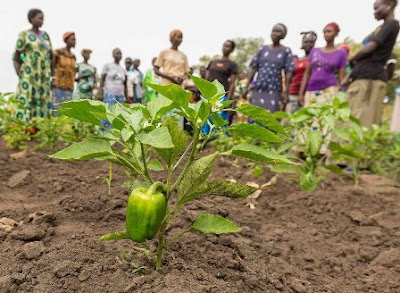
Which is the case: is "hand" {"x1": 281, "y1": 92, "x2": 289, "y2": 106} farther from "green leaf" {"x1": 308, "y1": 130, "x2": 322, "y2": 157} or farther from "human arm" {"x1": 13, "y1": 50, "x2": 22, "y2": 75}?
"human arm" {"x1": 13, "y1": 50, "x2": 22, "y2": 75}

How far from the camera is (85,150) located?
1.09 meters

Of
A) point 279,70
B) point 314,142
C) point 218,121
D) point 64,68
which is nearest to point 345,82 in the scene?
point 279,70

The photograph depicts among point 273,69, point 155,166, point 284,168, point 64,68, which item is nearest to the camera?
point 155,166

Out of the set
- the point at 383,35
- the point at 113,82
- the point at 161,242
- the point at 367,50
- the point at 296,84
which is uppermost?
the point at 383,35

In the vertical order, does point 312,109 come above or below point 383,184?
above

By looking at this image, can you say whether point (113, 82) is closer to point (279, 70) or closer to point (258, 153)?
point (279, 70)

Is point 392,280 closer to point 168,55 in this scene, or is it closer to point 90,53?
point 168,55

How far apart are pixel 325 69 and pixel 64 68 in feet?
12.3

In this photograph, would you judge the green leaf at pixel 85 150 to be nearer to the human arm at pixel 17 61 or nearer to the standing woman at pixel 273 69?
the standing woman at pixel 273 69

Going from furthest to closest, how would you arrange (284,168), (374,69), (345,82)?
1. (345,82)
2. (374,69)
3. (284,168)

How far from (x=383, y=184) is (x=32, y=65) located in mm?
4183

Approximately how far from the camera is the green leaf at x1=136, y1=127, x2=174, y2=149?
971 mm

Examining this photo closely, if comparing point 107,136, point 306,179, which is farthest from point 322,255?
point 107,136

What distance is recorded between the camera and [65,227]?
1611 millimetres
